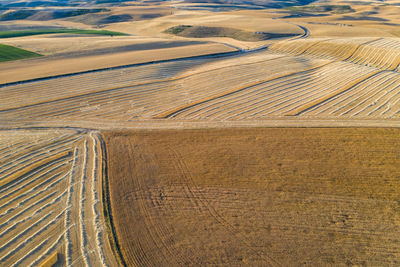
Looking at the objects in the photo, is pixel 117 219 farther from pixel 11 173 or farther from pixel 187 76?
pixel 187 76

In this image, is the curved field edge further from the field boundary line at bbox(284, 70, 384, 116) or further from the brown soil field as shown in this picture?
the field boundary line at bbox(284, 70, 384, 116)

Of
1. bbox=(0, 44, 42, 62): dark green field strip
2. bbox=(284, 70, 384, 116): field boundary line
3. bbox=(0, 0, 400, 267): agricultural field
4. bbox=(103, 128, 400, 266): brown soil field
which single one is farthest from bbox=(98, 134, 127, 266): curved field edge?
bbox=(0, 44, 42, 62): dark green field strip

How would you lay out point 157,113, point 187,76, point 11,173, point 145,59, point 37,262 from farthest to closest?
point 145,59
point 187,76
point 157,113
point 11,173
point 37,262

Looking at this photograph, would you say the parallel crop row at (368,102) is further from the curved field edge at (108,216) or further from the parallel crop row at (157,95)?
the curved field edge at (108,216)

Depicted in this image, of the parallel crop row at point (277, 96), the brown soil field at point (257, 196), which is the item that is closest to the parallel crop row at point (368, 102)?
the parallel crop row at point (277, 96)

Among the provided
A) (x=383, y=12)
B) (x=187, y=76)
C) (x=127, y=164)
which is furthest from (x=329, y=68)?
(x=383, y=12)

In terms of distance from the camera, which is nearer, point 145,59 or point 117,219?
point 117,219

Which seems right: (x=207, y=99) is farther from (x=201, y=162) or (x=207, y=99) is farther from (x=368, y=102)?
(x=368, y=102)
